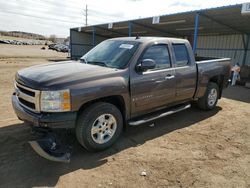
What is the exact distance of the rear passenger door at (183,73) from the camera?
4930 mm

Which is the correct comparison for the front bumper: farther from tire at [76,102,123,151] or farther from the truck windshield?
the truck windshield

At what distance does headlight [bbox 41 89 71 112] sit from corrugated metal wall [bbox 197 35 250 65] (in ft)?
61.6

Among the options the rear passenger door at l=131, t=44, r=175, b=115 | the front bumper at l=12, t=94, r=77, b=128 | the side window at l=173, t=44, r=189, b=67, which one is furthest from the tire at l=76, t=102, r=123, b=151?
the side window at l=173, t=44, r=189, b=67

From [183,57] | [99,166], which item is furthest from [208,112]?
[99,166]

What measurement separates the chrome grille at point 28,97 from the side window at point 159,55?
7.02 feet

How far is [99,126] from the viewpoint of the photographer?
3693 millimetres

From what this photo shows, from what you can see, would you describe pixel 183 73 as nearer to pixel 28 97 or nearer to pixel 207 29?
pixel 28 97

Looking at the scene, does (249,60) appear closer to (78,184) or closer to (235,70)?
(235,70)

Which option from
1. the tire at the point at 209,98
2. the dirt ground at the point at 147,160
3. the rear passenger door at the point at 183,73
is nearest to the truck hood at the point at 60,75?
the dirt ground at the point at 147,160

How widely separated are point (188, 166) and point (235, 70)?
34.6ft

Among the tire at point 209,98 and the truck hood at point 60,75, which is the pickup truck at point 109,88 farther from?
the tire at point 209,98

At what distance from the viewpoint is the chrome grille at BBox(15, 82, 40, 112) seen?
3.25 meters

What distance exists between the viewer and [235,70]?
40.4 feet

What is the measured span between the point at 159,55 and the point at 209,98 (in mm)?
2510
